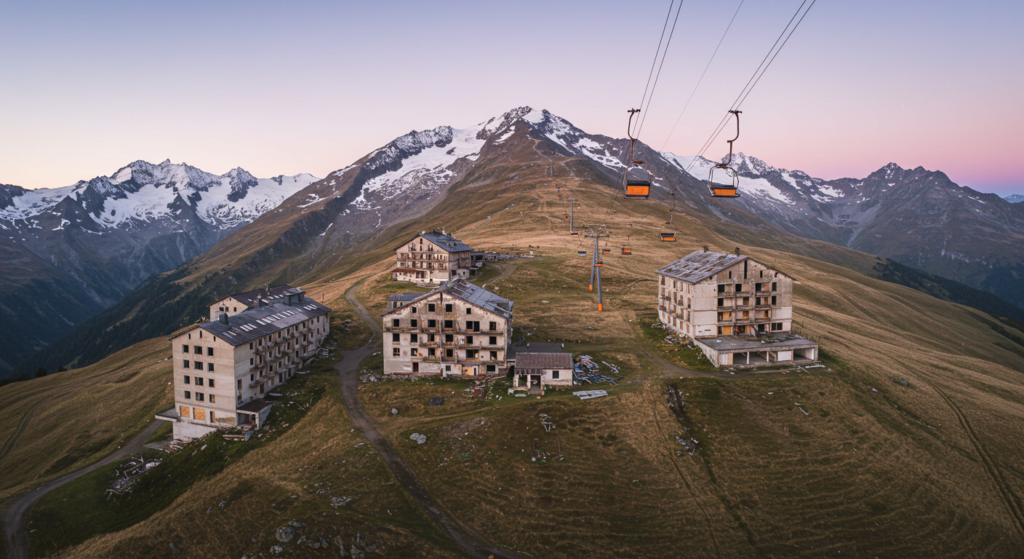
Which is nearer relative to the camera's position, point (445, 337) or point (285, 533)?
point (285, 533)

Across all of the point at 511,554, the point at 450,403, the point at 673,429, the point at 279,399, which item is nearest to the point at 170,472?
the point at 279,399

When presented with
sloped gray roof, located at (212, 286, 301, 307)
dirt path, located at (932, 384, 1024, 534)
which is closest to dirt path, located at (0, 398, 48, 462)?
sloped gray roof, located at (212, 286, 301, 307)

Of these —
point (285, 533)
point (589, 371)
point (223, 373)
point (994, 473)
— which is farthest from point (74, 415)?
point (994, 473)

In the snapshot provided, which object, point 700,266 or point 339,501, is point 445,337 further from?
point 700,266

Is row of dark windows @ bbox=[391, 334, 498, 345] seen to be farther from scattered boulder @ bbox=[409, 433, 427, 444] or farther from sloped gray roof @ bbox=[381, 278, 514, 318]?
scattered boulder @ bbox=[409, 433, 427, 444]

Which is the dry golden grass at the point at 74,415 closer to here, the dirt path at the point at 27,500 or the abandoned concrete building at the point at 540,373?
the dirt path at the point at 27,500

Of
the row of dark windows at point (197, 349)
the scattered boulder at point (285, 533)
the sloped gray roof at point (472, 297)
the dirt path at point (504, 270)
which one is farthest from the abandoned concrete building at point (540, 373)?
the dirt path at point (504, 270)

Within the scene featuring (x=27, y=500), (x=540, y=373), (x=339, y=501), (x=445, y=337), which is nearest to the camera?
(x=339, y=501)
